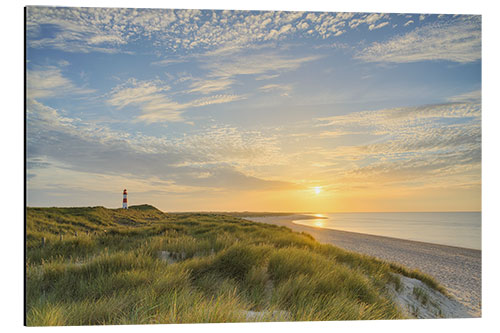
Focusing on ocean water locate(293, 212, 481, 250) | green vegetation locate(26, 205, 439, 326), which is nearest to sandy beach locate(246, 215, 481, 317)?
ocean water locate(293, 212, 481, 250)

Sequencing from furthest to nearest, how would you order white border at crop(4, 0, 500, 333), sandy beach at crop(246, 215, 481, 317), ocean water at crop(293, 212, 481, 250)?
ocean water at crop(293, 212, 481, 250) → sandy beach at crop(246, 215, 481, 317) → white border at crop(4, 0, 500, 333)

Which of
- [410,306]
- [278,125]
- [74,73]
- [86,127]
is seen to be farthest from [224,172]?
[410,306]

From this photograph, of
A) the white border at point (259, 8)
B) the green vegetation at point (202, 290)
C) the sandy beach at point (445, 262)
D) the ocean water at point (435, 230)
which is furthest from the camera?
the ocean water at point (435, 230)

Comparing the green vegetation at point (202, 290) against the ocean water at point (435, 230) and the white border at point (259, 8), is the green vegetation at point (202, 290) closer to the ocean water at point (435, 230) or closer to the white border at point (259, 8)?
the white border at point (259, 8)

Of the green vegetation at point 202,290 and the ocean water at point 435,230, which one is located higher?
the green vegetation at point 202,290

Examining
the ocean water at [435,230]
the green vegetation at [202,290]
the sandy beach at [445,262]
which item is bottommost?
the ocean water at [435,230]

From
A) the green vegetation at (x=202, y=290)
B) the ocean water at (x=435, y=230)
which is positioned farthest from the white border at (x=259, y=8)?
the ocean water at (x=435, y=230)

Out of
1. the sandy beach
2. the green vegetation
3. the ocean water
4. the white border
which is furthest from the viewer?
the ocean water

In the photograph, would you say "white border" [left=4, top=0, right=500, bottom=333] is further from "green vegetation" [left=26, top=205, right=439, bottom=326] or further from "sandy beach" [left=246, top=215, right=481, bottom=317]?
"sandy beach" [left=246, top=215, right=481, bottom=317]

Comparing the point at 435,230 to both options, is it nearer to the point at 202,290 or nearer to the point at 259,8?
the point at 259,8

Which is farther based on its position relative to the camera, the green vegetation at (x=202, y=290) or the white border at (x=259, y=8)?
the white border at (x=259, y=8)

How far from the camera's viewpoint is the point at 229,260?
13.6 feet
